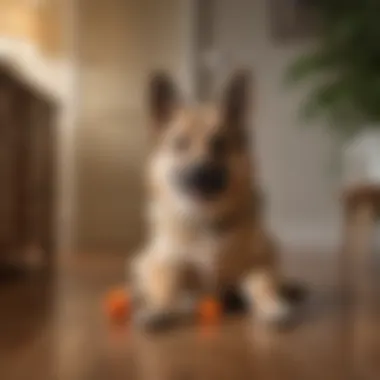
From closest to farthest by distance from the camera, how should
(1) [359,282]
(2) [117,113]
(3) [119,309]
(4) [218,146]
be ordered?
(3) [119,309] → (4) [218,146] → (1) [359,282] → (2) [117,113]

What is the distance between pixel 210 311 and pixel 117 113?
198cm

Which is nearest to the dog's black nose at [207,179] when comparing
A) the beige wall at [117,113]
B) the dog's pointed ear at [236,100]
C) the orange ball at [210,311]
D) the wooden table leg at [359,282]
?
the dog's pointed ear at [236,100]

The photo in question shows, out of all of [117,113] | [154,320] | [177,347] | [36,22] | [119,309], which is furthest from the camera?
[117,113]

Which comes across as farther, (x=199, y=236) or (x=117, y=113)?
(x=117, y=113)

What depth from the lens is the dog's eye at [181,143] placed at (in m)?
1.68

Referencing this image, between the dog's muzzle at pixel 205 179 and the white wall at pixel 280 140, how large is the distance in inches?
70.6

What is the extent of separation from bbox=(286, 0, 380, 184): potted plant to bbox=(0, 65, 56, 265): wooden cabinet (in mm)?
982

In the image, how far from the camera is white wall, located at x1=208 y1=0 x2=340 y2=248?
134 inches

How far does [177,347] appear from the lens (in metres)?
1.29

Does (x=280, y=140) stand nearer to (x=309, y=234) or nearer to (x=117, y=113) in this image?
(x=309, y=234)

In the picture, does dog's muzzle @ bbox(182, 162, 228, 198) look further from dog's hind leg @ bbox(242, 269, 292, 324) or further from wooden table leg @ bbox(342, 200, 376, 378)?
wooden table leg @ bbox(342, 200, 376, 378)

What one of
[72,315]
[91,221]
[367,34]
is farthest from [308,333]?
[91,221]

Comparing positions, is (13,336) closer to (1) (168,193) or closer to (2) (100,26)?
(1) (168,193)

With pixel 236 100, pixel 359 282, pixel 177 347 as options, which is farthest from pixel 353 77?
pixel 177 347
